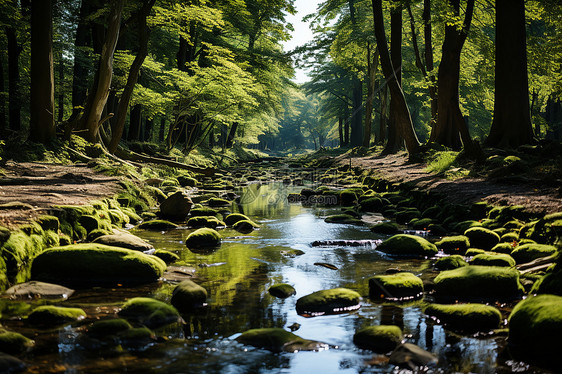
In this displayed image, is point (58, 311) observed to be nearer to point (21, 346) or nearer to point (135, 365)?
point (21, 346)

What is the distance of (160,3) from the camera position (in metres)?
15.6

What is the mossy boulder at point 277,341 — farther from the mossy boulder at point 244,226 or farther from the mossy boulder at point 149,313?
the mossy boulder at point 244,226

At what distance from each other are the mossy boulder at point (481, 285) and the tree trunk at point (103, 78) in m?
11.2

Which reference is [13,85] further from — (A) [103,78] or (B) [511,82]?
(B) [511,82]

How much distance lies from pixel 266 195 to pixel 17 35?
11471mm

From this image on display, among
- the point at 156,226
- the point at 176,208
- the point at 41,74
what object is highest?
the point at 41,74

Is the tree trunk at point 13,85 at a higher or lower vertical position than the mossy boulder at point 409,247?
higher

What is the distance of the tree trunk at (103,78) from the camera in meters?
12.7

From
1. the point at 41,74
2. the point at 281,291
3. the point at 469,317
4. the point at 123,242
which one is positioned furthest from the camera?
the point at 41,74

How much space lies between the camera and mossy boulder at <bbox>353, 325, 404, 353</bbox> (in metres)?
3.46

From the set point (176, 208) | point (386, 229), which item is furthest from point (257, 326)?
point (176, 208)

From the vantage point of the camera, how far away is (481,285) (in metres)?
4.53

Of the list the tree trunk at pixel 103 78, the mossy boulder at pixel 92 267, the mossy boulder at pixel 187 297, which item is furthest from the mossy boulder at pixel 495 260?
the tree trunk at pixel 103 78

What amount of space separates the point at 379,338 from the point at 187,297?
1828 millimetres
